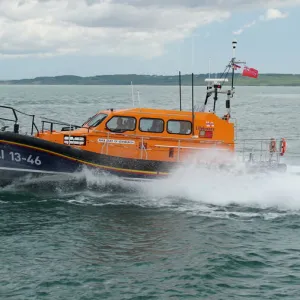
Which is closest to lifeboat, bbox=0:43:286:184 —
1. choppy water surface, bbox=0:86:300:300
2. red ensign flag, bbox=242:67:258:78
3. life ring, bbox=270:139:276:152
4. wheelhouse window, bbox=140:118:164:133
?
wheelhouse window, bbox=140:118:164:133

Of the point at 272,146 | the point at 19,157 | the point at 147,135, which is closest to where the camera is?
the point at 19,157

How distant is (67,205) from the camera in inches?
550

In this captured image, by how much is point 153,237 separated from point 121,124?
4.51 meters

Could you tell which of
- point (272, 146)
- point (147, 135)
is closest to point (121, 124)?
point (147, 135)

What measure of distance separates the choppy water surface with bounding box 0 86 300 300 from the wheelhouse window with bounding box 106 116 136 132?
1546 millimetres

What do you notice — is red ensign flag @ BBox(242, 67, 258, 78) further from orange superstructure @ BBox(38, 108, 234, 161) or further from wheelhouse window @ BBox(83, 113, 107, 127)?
wheelhouse window @ BBox(83, 113, 107, 127)

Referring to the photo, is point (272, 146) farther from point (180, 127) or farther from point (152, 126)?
point (152, 126)

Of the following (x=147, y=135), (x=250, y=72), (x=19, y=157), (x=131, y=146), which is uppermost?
(x=250, y=72)

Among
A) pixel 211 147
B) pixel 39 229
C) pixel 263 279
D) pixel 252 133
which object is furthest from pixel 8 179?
pixel 252 133

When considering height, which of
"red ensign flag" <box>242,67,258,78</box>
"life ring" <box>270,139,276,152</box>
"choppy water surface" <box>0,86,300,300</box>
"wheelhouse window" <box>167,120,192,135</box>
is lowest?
"choppy water surface" <box>0,86,300,300</box>

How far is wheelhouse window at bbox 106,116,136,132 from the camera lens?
1488 centimetres

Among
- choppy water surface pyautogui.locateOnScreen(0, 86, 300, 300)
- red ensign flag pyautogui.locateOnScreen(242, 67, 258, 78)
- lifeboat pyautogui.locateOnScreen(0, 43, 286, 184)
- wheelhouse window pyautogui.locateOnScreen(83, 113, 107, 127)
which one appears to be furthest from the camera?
red ensign flag pyautogui.locateOnScreen(242, 67, 258, 78)

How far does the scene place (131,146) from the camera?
1501 cm

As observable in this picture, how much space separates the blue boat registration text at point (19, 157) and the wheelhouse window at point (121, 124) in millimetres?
2324
